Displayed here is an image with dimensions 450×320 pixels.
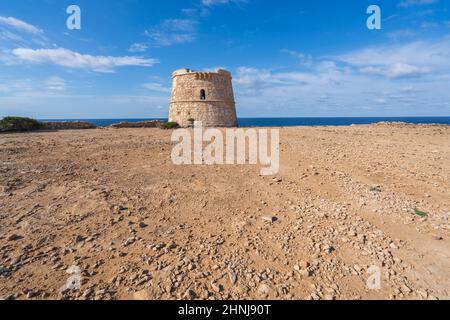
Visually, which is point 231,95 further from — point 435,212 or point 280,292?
point 280,292

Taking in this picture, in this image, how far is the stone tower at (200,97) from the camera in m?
22.9

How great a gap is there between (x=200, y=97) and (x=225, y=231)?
2040 cm

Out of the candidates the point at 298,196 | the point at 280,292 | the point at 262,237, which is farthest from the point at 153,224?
the point at 298,196

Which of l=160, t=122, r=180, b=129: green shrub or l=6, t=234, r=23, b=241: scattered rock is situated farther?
l=160, t=122, r=180, b=129: green shrub

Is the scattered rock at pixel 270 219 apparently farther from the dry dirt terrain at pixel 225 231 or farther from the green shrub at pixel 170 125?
the green shrub at pixel 170 125

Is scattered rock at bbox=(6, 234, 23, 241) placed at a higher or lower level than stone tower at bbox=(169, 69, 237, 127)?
lower

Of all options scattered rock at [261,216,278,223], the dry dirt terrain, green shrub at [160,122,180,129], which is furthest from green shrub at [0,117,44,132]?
scattered rock at [261,216,278,223]

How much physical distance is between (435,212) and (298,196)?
2.62 metres

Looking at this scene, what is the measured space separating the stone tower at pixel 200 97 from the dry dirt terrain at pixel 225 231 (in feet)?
52.8

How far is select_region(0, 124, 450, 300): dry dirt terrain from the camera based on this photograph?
3002 millimetres

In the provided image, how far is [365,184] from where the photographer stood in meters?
6.03

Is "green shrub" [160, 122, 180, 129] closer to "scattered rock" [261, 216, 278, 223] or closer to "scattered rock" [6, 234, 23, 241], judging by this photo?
"scattered rock" [6, 234, 23, 241]

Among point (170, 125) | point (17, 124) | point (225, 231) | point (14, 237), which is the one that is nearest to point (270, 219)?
point (225, 231)

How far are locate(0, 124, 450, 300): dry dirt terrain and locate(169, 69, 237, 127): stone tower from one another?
16097 millimetres
